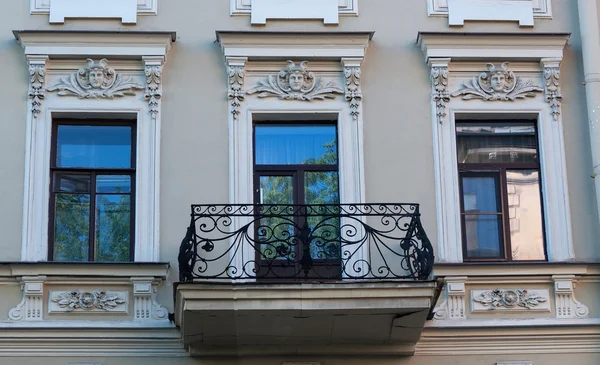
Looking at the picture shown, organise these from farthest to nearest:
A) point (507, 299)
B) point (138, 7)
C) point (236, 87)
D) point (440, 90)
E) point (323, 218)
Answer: point (138, 7) → point (440, 90) → point (236, 87) → point (323, 218) → point (507, 299)

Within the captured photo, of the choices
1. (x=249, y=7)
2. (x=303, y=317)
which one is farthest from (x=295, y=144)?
(x=303, y=317)

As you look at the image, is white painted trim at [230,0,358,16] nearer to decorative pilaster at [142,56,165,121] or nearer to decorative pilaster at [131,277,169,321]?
decorative pilaster at [142,56,165,121]

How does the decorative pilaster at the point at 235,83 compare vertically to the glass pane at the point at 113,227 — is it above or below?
above

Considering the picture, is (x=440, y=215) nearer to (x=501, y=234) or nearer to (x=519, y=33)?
(x=501, y=234)

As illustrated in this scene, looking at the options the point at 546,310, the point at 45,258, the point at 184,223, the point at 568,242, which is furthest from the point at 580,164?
the point at 45,258

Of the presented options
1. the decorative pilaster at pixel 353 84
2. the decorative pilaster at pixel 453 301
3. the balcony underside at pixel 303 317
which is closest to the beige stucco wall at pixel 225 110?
the decorative pilaster at pixel 353 84

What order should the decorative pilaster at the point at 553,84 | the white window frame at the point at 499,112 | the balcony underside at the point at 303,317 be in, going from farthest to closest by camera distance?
the decorative pilaster at the point at 553,84, the white window frame at the point at 499,112, the balcony underside at the point at 303,317

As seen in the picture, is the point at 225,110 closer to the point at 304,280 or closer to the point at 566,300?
the point at 304,280

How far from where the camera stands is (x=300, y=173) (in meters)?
12.8

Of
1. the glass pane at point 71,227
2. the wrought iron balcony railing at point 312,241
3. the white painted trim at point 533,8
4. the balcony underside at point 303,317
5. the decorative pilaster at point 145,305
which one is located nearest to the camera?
the balcony underside at point 303,317

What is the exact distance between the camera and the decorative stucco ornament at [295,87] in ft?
42.1

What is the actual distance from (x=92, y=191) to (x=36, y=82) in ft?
4.30

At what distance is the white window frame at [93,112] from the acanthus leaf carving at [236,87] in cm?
75

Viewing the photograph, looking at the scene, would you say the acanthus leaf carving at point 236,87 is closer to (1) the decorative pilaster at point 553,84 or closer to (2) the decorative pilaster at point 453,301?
(2) the decorative pilaster at point 453,301
